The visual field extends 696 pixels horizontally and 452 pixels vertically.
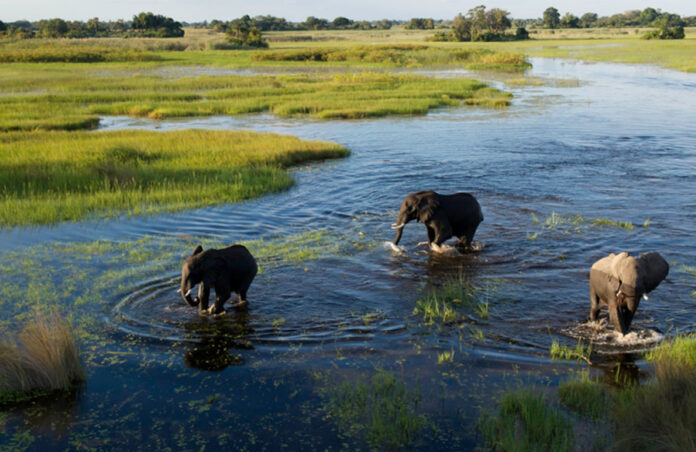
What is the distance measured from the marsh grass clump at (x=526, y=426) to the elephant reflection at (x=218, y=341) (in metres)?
3.14

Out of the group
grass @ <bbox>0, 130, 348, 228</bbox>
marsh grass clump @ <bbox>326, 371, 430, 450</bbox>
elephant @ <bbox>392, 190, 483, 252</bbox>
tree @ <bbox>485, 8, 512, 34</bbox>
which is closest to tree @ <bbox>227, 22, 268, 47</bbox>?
→ tree @ <bbox>485, 8, 512, 34</bbox>

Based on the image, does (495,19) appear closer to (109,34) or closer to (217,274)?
(109,34)

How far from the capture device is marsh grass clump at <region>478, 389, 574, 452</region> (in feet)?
18.8

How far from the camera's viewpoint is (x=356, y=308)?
9.25 meters

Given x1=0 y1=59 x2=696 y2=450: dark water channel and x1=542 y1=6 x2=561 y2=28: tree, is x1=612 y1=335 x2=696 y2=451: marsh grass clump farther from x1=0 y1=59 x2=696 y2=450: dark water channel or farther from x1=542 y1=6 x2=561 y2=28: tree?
x1=542 y1=6 x2=561 y2=28: tree

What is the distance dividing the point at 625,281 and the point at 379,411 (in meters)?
3.30

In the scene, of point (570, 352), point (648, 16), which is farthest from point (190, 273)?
point (648, 16)

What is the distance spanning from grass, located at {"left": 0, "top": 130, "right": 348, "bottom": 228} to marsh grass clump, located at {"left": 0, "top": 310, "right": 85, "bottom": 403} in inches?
283

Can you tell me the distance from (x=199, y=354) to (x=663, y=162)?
17.5 m

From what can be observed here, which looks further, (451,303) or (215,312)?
(451,303)

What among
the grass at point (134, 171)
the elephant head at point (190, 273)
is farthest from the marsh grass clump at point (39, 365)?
the grass at point (134, 171)

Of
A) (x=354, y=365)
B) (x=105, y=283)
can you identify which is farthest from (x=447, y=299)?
(x=105, y=283)

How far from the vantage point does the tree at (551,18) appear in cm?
17888

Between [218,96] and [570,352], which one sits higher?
[218,96]
